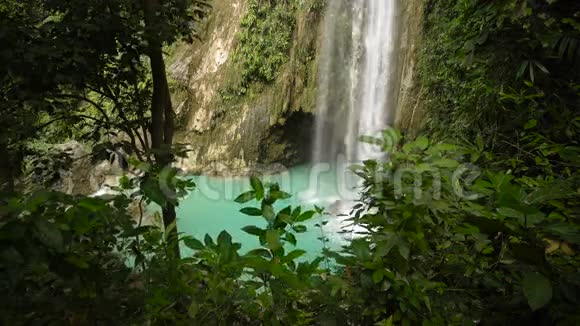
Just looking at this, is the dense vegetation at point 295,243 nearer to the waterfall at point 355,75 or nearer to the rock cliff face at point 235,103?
the waterfall at point 355,75

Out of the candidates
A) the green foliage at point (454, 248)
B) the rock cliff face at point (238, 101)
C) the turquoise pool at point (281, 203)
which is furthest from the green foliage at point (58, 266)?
the rock cliff face at point (238, 101)

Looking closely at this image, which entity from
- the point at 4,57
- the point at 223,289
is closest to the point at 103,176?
the point at 4,57

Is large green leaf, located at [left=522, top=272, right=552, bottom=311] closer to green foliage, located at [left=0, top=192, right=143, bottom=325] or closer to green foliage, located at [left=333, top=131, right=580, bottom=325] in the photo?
green foliage, located at [left=333, top=131, right=580, bottom=325]

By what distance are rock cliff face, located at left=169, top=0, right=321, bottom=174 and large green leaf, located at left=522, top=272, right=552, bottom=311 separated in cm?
1027

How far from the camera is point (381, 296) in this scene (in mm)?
1322

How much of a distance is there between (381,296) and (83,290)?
946 mm

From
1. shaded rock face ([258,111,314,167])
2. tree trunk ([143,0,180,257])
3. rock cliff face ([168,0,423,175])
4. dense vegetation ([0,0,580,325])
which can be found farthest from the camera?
shaded rock face ([258,111,314,167])

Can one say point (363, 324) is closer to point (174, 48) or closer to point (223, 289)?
point (223, 289)

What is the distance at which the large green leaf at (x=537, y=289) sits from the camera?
848 mm

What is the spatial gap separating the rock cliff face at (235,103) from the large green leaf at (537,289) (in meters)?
10.3

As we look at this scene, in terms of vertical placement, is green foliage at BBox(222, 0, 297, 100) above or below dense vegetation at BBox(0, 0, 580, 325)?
above

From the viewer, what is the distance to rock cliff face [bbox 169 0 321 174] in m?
11.1

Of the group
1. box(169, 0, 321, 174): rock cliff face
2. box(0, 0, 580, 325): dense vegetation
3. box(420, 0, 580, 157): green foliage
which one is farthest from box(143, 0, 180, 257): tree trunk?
box(169, 0, 321, 174): rock cliff face
